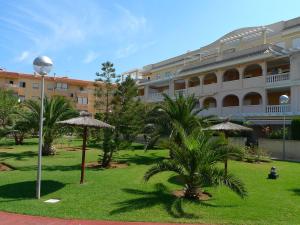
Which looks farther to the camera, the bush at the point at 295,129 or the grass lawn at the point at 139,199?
the bush at the point at 295,129

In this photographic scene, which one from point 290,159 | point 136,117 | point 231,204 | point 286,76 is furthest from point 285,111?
point 231,204

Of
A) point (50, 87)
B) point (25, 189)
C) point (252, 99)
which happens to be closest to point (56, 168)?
point (25, 189)

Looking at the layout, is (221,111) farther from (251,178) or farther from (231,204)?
(231,204)

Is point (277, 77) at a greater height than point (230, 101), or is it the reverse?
point (277, 77)

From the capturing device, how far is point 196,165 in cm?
1041

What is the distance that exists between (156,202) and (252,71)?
2863cm

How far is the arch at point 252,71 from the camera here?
114ft

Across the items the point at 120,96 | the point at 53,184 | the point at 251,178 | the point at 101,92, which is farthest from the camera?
the point at 101,92

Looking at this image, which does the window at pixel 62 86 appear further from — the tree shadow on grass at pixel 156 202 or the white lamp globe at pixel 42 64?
the tree shadow on grass at pixel 156 202

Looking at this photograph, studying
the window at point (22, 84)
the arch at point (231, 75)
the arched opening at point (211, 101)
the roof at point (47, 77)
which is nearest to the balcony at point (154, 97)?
the arched opening at point (211, 101)

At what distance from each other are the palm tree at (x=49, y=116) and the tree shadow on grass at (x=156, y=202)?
11712mm

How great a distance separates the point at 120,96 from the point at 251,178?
615 inches

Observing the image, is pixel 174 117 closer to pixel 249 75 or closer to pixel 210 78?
pixel 249 75

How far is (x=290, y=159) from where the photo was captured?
2305 centimetres
